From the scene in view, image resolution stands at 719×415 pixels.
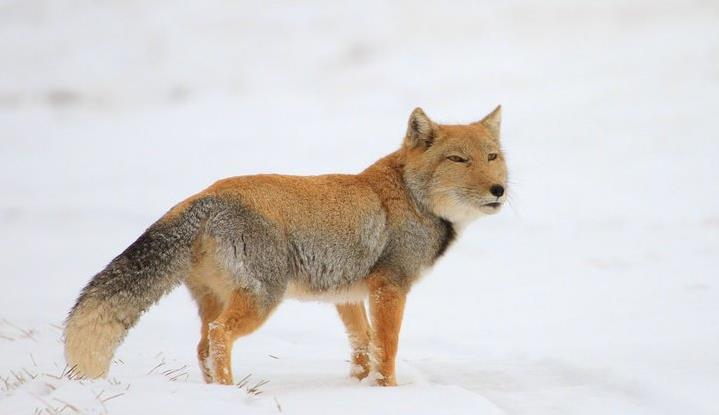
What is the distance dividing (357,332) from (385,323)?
3.12ft

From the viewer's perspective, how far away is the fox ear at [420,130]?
8.74 meters

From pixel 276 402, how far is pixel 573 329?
20.4ft

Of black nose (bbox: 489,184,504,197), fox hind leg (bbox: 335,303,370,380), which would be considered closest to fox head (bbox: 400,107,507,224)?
black nose (bbox: 489,184,504,197)

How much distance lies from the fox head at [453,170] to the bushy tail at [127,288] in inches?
93.8

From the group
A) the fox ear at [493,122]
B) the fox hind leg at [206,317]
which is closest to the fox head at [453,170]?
the fox ear at [493,122]

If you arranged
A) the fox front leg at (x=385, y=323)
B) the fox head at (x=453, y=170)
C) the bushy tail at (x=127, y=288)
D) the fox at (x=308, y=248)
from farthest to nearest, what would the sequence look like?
the fox head at (x=453, y=170), the fox front leg at (x=385, y=323), the fox at (x=308, y=248), the bushy tail at (x=127, y=288)

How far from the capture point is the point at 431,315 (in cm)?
1315

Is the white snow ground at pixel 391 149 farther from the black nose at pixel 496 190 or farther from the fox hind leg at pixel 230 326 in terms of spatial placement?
the black nose at pixel 496 190

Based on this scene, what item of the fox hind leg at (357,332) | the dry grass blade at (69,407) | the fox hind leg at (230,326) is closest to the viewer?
the dry grass blade at (69,407)

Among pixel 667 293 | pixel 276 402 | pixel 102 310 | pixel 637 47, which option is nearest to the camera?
pixel 276 402

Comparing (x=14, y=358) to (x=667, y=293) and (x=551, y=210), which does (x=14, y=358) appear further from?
(x=551, y=210)

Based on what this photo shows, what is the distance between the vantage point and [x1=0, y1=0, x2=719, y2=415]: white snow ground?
26.9ft

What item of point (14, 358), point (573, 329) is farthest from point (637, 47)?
point (14, 358)

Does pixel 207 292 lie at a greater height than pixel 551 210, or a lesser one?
greater
